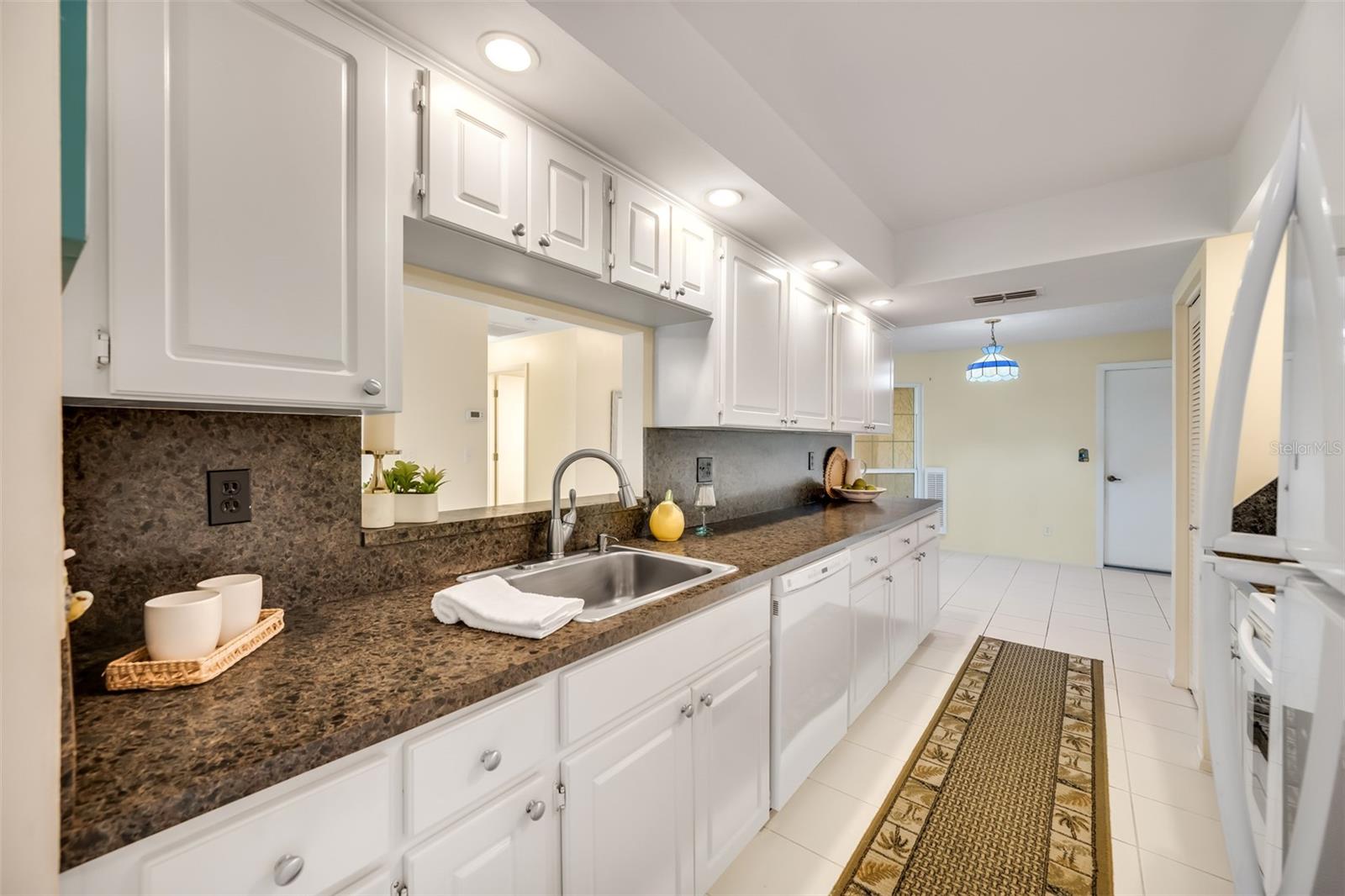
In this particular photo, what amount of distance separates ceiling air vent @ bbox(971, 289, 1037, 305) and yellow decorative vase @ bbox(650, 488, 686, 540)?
7.95 ft

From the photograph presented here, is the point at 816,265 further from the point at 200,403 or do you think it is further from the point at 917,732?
the point at 200,403

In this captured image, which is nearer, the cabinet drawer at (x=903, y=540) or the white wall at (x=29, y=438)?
the white wall at (x=29, y=438)

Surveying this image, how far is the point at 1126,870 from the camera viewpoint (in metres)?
1.63

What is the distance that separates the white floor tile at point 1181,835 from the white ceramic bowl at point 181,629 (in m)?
2.58

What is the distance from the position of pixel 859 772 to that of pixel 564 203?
7.36ft

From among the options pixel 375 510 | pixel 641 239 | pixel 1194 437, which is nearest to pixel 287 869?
pixel 375 510

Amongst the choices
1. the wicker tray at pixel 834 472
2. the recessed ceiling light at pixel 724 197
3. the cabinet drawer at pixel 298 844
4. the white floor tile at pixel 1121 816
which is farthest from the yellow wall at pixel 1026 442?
the cabinet drawer at pixel 298 844

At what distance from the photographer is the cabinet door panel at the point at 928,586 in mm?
3139

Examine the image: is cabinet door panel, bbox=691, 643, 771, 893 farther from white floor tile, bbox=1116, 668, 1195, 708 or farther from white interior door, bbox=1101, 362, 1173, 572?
white interior door, bbox=1101, 362, 1173, 572

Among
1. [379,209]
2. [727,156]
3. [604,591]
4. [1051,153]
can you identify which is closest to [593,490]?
[604,591]

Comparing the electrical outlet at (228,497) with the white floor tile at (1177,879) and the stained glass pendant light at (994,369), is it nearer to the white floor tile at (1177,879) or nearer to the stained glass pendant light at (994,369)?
the white floor tile at (1177,879)

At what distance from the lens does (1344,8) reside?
3.02 feet

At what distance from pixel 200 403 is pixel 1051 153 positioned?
3018mm

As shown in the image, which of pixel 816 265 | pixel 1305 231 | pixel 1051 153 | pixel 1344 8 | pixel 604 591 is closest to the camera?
pixel 1305 231
